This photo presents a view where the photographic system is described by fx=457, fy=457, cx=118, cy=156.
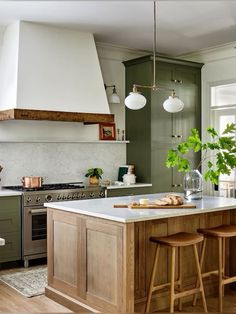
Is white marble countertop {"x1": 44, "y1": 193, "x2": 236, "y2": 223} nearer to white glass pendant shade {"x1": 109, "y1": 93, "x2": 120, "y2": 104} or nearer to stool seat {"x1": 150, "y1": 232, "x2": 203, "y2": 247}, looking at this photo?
stool seat {"x1": 150, "y1": 232, "x2": 203, "y2": 247}

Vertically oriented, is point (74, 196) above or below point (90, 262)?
above

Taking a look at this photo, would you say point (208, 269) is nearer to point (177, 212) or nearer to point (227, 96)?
point (177, 212)

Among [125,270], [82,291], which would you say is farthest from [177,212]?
[82,291]

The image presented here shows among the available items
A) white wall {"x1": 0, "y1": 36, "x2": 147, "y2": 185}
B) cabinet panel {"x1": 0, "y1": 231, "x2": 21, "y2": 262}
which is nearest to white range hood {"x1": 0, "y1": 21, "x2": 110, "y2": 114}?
white wall {"x1": 0, "y1": 36, "x2": 147, "y2": 185}

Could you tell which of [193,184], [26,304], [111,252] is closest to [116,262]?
[111,252]

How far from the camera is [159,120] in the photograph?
21.7ft

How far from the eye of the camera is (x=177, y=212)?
3652 millimetres

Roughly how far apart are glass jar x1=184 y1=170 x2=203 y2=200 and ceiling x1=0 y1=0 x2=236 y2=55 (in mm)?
1810

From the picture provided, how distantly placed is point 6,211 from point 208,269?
7.64ft

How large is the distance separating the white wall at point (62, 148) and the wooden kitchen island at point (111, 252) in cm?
190

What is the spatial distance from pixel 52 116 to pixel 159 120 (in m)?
1.74

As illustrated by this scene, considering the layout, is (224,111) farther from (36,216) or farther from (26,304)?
(26,304)

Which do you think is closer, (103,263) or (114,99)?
(103,263)

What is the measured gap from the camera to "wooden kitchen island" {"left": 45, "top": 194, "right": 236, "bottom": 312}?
340 cm
